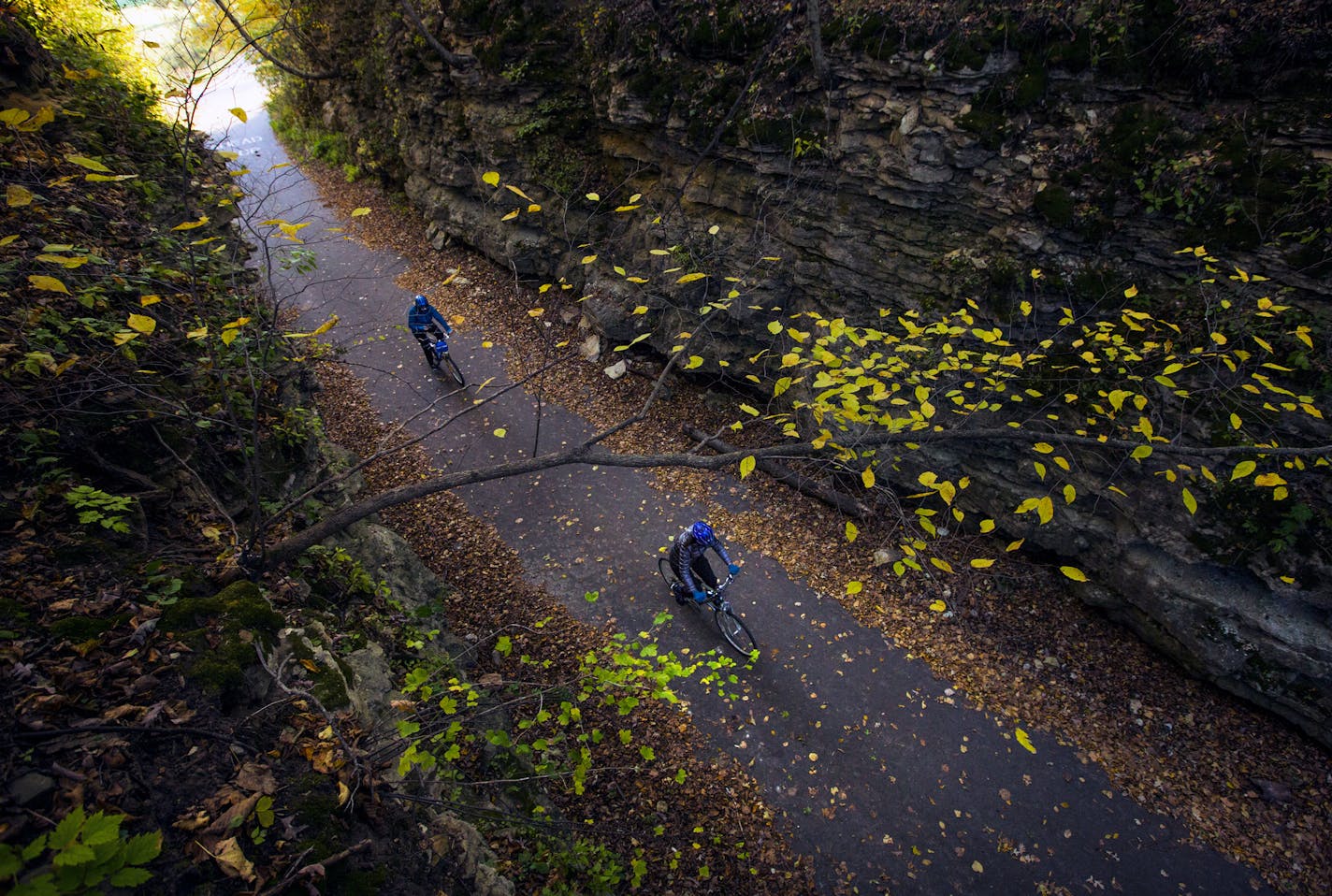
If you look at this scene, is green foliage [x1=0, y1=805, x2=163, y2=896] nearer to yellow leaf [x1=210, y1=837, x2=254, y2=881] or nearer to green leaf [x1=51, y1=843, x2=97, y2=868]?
green leaf [x1=51, y1=843, x2=97, y2=868]

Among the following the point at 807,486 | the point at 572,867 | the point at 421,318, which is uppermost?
the point at 421,318

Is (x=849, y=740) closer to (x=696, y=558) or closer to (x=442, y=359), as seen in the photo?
(x=696, y=558)

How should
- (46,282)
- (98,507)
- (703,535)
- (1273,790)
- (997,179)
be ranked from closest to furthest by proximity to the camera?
(46,282), (98,507), (1273,790), (703,535), (997,179)

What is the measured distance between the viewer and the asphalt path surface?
6.18 metres

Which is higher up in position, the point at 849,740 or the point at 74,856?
the point at 74,856

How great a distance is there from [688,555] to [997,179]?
23.7ft

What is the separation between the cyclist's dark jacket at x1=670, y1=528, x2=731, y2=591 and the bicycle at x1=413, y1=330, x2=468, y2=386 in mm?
7070

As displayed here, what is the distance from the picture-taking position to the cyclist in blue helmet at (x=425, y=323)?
10883mm

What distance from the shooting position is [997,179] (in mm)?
8148

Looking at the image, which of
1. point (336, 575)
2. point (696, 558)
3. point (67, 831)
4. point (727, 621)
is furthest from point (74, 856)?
point (727, 621)

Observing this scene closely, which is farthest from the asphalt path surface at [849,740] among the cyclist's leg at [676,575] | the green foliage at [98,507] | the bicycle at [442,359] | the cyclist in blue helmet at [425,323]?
the cyclist in blue helmet at [425,323]

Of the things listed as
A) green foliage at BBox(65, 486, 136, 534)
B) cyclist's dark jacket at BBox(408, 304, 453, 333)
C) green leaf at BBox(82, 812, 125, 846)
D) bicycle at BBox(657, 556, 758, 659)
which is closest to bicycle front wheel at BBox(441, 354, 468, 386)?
cyclist's dark jacket at BBox(408, 304, 453, 333)

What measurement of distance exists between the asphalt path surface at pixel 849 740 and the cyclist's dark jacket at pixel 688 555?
115 centimetres

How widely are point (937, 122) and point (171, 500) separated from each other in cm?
1066
